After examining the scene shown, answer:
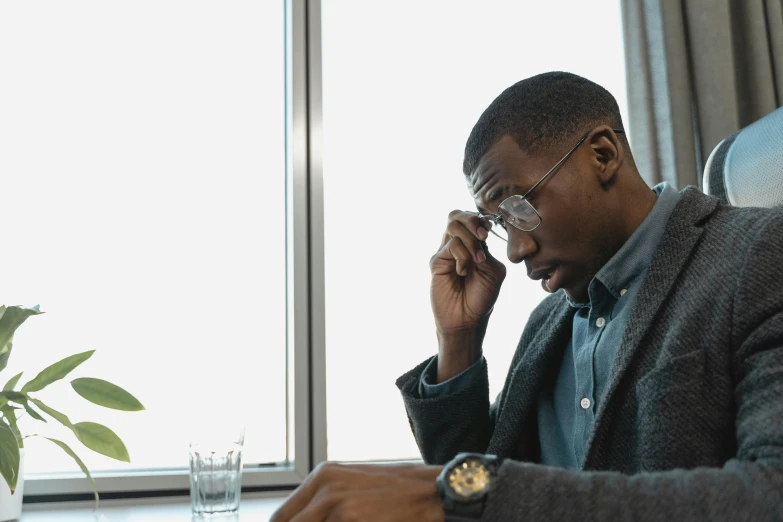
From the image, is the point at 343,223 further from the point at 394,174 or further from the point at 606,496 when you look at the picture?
the point at 606,496

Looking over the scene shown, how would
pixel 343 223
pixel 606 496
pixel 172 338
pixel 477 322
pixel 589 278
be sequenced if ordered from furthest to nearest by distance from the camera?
pixel 343 223 < pixel 172 338 < pixel 477 322 < pixel 589 278 < pixel 606 496

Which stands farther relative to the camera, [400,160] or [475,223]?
[400,160]

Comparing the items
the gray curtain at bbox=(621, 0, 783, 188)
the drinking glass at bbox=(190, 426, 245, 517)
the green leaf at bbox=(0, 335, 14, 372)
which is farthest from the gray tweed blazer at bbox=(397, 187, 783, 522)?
the green leaf at bbox=(0, 335, 14, 372)

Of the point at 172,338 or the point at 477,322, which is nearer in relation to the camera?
the point at 477,322

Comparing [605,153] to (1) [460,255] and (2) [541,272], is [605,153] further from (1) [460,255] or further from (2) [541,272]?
(1) [460,255]

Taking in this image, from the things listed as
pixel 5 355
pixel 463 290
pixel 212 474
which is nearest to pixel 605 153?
pixel 463 290

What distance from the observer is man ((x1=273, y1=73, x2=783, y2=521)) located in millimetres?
701

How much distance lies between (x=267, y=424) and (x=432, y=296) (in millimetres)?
636

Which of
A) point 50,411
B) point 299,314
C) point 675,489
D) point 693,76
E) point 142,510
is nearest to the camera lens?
point 675,489

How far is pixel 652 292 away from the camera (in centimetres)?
99

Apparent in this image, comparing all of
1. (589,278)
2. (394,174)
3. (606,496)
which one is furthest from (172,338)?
(606,496)

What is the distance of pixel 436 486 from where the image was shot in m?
0.73

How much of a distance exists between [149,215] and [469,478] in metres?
1.30

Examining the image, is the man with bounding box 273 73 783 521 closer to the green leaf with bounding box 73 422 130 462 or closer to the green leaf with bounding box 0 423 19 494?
the green leaf with bounding box 73 422 130 462
